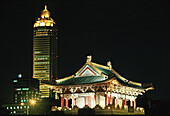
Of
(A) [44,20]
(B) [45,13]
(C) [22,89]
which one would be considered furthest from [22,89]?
(B) [45,13]

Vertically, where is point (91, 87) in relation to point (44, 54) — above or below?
below

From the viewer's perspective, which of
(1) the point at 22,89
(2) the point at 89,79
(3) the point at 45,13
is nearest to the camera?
(2) the point at 89,79

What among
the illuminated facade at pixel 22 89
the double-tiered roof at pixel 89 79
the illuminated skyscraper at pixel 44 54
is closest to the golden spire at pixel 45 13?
the illuminated skyscraper at pixel 44 54

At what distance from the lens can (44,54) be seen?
182m

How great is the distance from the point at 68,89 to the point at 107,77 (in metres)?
6.14

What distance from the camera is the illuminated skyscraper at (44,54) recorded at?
182m

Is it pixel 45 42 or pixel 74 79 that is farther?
pixel 45 42

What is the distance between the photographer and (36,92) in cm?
18088

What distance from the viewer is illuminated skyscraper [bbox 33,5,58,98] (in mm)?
181500

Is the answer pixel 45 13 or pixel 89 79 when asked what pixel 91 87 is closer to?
pixel 89 79

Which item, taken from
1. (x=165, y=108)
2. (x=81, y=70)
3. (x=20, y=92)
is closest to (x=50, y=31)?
(x=20, y=92)

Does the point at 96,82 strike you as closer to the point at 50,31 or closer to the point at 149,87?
the point at 149,87

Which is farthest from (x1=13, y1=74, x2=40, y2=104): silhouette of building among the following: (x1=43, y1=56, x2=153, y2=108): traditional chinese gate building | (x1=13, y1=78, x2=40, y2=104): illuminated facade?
(x1=43, y1=56, x2=153, y2=108): traditional chinese gate building

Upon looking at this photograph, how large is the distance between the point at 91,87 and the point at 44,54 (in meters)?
133
